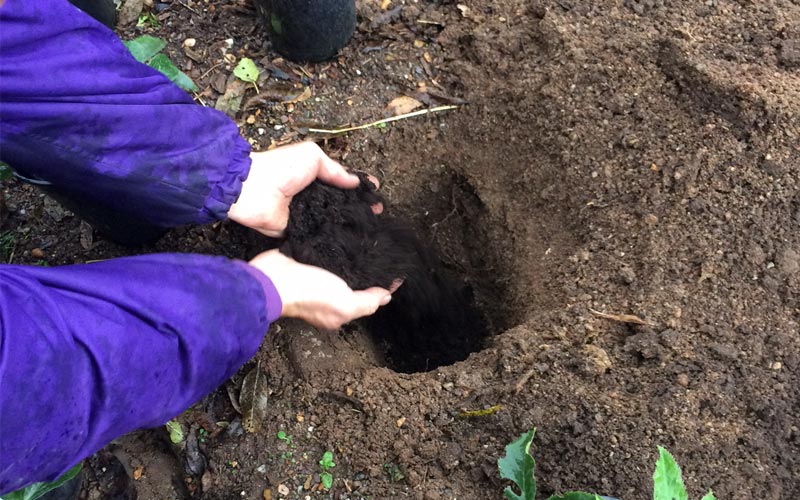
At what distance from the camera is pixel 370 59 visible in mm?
2926

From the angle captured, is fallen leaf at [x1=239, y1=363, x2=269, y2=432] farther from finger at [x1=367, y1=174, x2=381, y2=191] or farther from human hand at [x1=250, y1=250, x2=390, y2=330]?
finger at [x1=367, y1=174, x2=381, y2=191]

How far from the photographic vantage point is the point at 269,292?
186cm

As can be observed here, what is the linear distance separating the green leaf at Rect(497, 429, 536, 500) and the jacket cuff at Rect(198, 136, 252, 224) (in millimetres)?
1175

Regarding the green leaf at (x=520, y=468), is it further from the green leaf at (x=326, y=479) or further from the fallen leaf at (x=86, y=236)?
the fallen leaf at (x=86, y=236)

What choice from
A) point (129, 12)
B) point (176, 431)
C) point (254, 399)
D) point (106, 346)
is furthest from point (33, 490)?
point (129, 12)

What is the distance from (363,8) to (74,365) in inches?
86.4

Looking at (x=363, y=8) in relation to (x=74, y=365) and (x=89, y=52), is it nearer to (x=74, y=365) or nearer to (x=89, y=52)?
(x=89, y=52)

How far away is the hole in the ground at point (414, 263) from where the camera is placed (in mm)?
2285

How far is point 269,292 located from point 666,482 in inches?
46.6

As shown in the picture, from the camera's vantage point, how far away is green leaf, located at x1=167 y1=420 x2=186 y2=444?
7.34ft

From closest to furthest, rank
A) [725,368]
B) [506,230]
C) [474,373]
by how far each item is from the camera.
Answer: [725,368] → [474,373] → [506,230]

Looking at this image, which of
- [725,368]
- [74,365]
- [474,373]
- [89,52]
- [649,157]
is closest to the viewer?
[74,365]

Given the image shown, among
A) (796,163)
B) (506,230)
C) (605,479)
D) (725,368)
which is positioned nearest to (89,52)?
(506,230)

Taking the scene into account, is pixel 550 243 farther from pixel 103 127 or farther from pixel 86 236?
pixel 86 236
